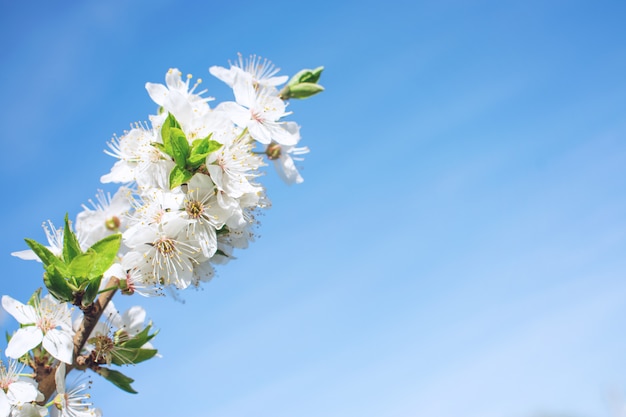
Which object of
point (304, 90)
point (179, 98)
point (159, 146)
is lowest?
point (159, 146)

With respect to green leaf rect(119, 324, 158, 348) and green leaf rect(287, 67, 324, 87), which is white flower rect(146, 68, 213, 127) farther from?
green leaf rect(119, 324, 158, 348)

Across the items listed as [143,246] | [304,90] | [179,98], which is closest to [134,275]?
[143,246]

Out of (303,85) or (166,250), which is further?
(303,85)

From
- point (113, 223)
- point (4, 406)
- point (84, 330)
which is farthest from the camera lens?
point (113, 223)

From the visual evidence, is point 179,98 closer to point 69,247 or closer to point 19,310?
point 69,247

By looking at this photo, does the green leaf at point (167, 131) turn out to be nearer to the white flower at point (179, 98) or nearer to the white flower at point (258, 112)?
the white flower at point (179, 98)

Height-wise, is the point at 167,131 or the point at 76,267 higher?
the point at 167,131

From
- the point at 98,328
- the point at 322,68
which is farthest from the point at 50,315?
the point at 322,68

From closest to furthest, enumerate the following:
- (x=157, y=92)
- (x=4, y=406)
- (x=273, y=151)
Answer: (x=4, y=406), (x=157, y=92), (x=273, y=151)

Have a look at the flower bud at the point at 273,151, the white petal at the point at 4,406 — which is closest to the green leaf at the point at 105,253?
the white petal at the point at 4,406
